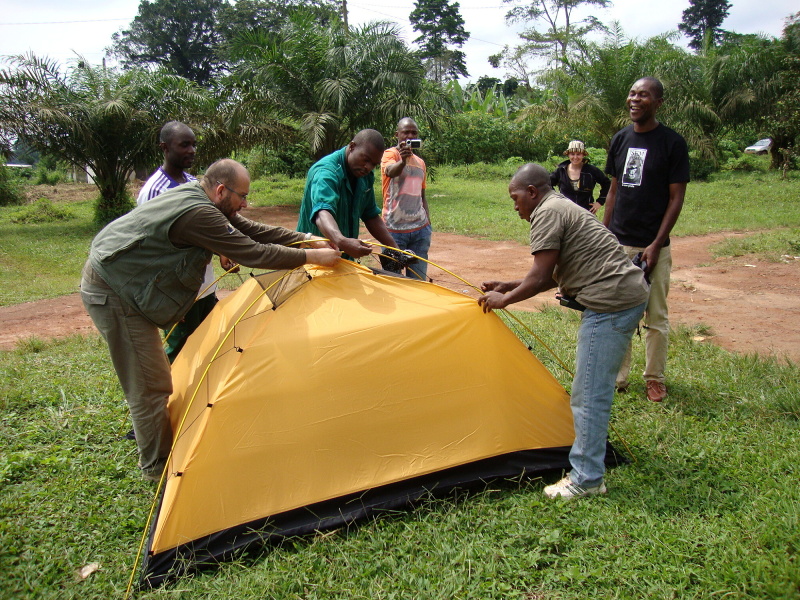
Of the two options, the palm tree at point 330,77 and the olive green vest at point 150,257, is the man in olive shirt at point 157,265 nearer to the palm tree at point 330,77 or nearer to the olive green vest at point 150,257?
the olive green vest at point 150,257

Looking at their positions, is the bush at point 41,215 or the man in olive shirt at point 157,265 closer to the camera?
the man in olive shirt at point 157,265

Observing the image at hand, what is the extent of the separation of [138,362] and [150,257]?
21.3 inches

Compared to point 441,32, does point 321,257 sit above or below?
below

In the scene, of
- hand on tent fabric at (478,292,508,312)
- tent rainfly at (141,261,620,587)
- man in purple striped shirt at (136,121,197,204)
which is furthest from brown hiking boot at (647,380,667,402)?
man in purple striped shirt at (136,121,197,204)

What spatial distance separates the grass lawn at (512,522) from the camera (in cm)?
243

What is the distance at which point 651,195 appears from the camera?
154 inches

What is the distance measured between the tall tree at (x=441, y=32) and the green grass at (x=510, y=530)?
40.5 metres

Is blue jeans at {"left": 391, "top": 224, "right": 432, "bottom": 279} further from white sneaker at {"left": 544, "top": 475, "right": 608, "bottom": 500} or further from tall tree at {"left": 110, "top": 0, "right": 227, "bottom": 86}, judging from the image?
tall tree at {"left": 110, "top": 0, "right": 227, "bottom": 86}

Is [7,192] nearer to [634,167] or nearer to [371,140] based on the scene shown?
[371,140]

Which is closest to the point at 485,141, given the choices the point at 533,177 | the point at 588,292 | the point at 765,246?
the point at 765,246

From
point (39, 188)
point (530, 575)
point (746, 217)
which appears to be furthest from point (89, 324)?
point (39, 188)

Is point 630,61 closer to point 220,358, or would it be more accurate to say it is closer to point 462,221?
point 462,221

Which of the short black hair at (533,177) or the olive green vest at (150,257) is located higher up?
the short black hair at (533,177)

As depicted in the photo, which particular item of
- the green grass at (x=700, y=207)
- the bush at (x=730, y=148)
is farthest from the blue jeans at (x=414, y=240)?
the bush at (x=730, y=148)
